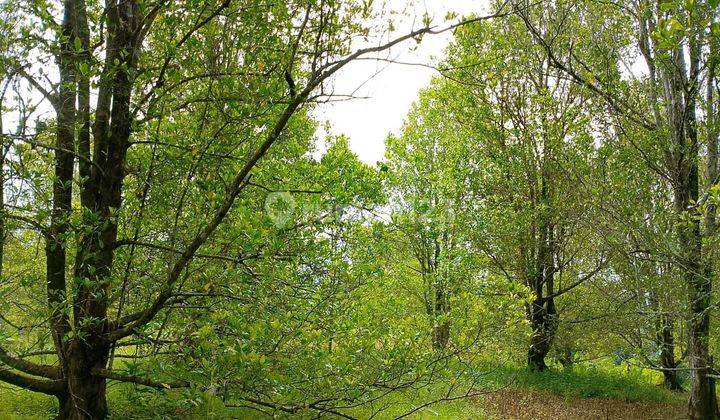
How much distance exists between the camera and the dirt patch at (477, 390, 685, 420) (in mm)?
14164

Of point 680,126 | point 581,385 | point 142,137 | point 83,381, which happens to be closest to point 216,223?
point 142,137

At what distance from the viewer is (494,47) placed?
16.4 meters

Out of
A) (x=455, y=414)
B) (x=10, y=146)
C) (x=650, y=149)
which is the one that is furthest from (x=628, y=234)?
(x=10, y=146)

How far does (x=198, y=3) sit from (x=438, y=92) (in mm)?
16260

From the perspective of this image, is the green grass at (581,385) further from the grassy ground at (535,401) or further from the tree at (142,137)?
the tree at (142,137)

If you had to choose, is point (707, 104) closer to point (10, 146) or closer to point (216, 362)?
point (216, 362)

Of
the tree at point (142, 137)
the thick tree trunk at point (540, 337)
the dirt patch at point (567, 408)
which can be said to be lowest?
the dirt patch at point (567, 408)

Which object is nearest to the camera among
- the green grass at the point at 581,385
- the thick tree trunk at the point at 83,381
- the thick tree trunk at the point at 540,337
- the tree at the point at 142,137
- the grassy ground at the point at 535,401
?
the tree at the point at 142,137

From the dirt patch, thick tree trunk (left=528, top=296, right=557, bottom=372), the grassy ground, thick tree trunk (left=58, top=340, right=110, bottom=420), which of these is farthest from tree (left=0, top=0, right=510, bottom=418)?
thick tree trunk (left=528, top=296, right=557, bottom=372)

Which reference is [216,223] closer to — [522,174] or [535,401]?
[535,401]

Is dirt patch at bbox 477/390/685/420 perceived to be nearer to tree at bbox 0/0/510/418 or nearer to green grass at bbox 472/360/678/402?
green grass at bbox 472/360/678/402

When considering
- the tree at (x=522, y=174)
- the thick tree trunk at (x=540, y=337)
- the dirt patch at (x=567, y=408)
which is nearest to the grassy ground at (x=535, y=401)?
the dirt patch at (x=567, y=408)

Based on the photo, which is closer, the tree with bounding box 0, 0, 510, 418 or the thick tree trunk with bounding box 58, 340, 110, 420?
the tree with bounding box 0, 0, 510, 418

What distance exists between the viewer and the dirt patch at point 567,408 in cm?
1416
